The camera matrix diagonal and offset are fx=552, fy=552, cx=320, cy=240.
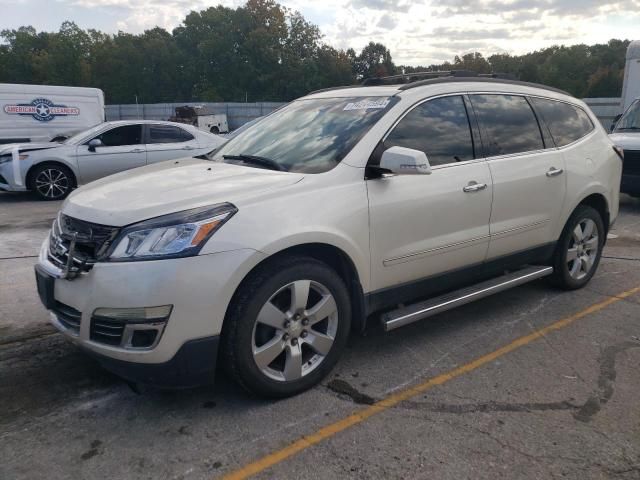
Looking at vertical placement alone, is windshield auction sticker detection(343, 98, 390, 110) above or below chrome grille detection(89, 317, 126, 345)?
above

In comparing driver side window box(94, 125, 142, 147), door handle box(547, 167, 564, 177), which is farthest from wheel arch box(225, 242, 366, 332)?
driver side window box(94, 125, 142, 147)

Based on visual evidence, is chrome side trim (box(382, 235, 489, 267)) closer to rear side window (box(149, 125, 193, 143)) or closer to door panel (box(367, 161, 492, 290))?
door panel (box(367, 161, 492, 290))

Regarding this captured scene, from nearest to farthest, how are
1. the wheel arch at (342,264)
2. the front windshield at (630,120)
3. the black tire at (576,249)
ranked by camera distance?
the wheel arch at (342,264) → the black tire at (576,249) → the front windshield at (630,120)

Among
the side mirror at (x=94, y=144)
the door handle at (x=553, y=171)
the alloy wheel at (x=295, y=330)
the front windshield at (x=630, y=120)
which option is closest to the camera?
the alloy wheel at (x=295, y=330)

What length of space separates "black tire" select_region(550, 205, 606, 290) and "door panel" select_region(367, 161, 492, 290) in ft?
3.85

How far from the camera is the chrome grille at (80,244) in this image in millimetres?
2816

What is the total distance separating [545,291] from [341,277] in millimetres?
2560

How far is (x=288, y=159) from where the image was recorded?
141 inches

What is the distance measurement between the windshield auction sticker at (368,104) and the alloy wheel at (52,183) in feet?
27.0

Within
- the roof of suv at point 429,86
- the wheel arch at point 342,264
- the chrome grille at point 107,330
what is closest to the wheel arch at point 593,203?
the roof of suv at point 429,86

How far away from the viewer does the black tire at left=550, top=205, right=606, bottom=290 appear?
4.83 m

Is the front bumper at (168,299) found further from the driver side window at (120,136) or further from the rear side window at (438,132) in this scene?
the driver side window at (120,136)

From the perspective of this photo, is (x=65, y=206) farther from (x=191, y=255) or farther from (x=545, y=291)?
(x=545, y=291)

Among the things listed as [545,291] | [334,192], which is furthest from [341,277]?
[545,291]
